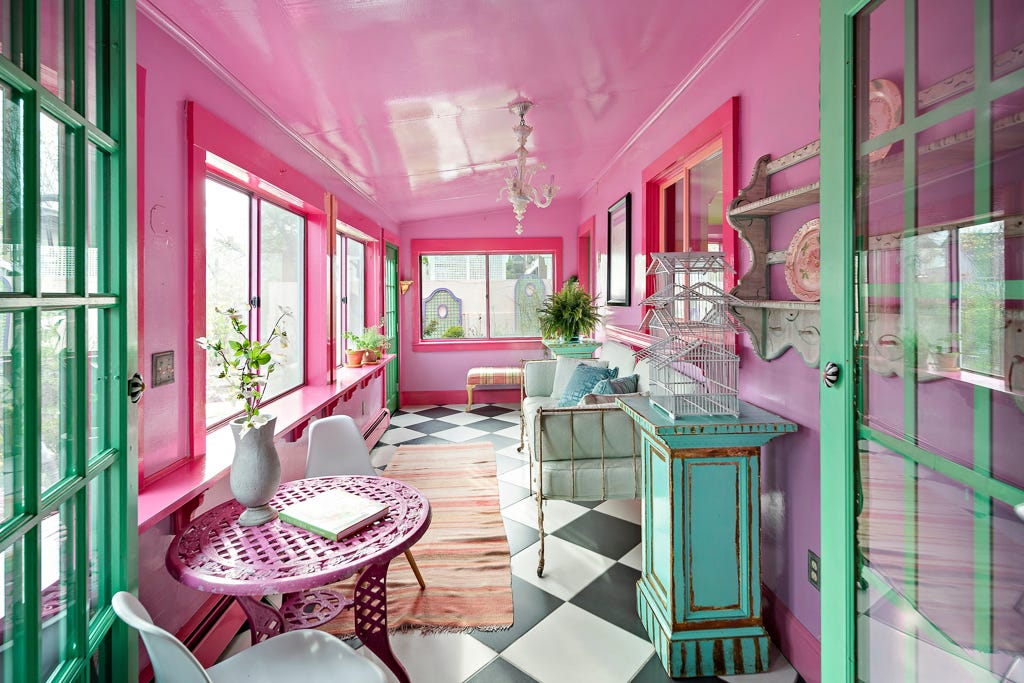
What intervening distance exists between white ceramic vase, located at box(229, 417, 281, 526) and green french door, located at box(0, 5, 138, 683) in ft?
1.19

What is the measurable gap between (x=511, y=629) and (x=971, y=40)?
2.27 metres

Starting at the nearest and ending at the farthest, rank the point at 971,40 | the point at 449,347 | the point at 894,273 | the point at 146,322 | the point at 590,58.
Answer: the point at 971,40 → the point at 894,273 → the point at 146,322 → the point at 590,58 → the point at 449,347

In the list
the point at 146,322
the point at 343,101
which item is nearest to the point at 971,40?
the point at 146,322

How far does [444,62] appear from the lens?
2252 mm

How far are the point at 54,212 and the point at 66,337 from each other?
223 mm

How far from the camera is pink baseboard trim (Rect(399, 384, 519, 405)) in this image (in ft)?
21.9

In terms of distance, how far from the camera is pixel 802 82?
1837mm

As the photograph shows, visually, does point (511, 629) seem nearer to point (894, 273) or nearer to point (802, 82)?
point (894, 273)

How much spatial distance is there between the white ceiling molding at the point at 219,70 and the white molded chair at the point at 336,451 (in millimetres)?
1557

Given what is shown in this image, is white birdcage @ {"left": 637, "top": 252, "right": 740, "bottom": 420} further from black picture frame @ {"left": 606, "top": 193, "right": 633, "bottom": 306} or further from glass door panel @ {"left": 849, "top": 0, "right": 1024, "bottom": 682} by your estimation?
black picture frame @ {"left": 606, "top": 193, "right": 633, "bottom": 306}

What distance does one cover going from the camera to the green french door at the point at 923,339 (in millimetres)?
732

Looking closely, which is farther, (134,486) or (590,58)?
(590,58)

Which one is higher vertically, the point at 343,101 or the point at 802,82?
the point at 343,101

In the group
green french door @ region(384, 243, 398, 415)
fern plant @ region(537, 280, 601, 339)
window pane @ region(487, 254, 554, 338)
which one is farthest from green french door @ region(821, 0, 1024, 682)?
window pane @ region(487, 254, 554, 338)
